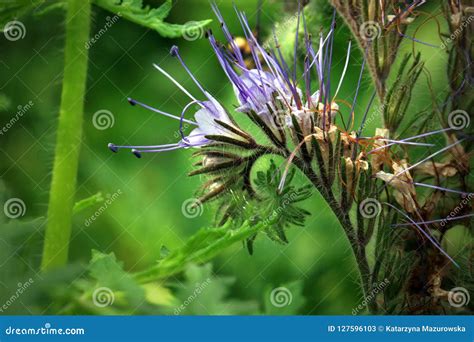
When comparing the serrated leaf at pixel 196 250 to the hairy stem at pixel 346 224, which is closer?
the serrated leaf at pixel 196 250

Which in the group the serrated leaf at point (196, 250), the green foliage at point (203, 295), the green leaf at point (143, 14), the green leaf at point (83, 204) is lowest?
the green foliage at point (203, 295)

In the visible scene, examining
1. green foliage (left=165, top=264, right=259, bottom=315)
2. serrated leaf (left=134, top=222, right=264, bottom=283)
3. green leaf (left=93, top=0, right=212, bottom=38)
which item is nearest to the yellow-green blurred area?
green foliage (left=165, top=264, right=259, bottom=315)

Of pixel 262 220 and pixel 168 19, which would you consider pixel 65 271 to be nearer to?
pixel 262 220

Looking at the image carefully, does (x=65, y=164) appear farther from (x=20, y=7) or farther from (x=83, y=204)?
(x=20, y=7)

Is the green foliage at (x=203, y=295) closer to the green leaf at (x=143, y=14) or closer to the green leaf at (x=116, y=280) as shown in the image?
the green leaf at (x=116, y=280)

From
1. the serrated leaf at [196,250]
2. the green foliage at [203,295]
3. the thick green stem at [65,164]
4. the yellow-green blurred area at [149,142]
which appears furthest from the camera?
the yellow-green blurred area at [149,142]

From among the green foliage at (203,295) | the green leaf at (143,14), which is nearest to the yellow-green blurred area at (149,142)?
the green foliage at (203,295)

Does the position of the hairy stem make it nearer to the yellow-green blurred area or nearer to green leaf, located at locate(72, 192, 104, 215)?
the yellow-green blurred area
